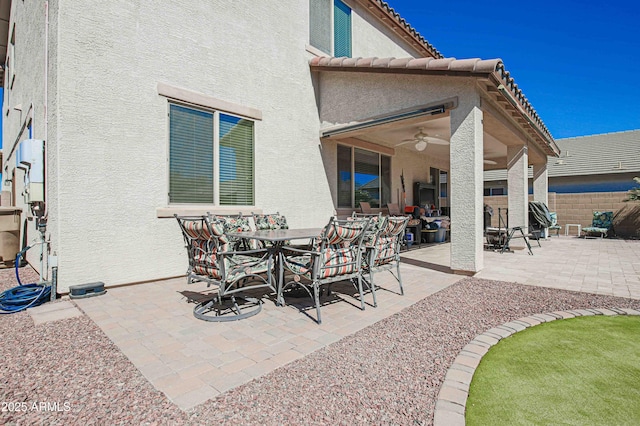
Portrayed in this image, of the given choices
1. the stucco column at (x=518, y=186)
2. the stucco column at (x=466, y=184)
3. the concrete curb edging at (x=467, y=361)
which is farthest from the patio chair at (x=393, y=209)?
the concrete curb edging at (x=467, y=361)

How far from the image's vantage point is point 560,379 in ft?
8.67

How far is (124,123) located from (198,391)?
4.77 metres

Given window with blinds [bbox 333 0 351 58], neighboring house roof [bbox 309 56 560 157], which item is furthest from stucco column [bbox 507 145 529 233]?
window with blinds [bbox 333 0 351 58]

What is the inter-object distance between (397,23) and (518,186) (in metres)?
6.84

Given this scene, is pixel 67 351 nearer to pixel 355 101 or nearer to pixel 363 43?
pixel 355 101

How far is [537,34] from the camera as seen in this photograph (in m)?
15.9

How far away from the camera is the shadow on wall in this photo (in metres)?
14.3

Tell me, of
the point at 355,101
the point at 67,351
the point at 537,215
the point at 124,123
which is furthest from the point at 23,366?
the point at 537,215

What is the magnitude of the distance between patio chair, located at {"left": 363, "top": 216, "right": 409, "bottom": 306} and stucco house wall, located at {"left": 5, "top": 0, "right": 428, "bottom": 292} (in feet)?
11.5

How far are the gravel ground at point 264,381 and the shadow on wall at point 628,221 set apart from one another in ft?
49.8

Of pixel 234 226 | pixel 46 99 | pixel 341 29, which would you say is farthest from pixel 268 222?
pixel 341 29

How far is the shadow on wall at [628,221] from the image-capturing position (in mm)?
14258

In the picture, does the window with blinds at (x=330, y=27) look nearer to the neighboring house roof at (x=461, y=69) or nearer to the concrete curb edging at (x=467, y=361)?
the neighboring house roof at (x=461, y=69)

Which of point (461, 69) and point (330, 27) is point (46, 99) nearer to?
point (461, 69)
